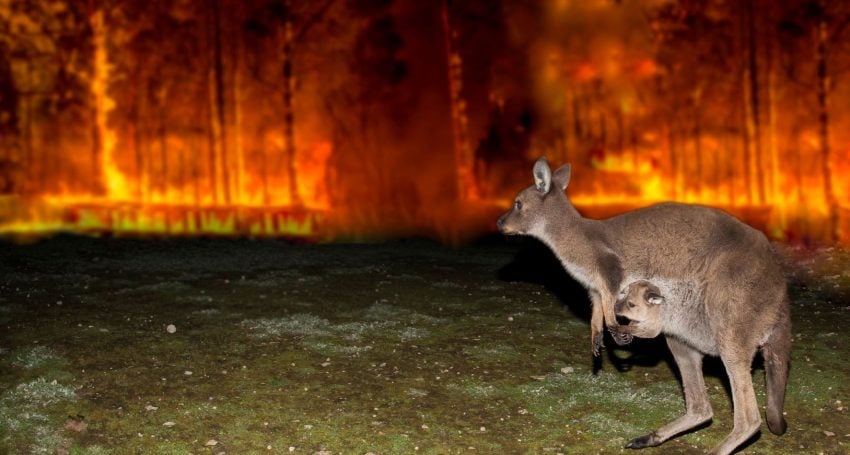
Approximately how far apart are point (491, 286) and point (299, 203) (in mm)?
5442

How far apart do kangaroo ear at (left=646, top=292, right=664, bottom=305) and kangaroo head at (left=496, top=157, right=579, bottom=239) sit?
1072 millimetres

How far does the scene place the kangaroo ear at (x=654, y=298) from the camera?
467 centimetres

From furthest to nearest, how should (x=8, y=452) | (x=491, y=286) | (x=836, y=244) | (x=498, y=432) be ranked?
(x=836, y=244)
(x=491, y=286)
(x=498, y=432)
(x=8, y=452)

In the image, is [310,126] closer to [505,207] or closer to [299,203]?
[299,203]

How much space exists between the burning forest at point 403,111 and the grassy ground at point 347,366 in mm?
3803

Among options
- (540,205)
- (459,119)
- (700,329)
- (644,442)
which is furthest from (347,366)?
(459,119)

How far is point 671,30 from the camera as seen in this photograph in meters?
13.6

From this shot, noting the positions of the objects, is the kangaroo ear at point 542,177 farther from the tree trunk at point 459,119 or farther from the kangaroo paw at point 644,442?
the tree trunk at point 459,119

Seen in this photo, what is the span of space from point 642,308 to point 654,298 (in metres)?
0.10

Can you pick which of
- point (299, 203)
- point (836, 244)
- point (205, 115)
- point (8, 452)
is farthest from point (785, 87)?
point (8, 452)

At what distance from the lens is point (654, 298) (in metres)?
4.68

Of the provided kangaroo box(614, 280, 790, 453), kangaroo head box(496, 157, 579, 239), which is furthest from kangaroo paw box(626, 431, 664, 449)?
kangaroo head box(496, 157, 579, 239)

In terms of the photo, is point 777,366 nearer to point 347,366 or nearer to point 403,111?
point 347,366

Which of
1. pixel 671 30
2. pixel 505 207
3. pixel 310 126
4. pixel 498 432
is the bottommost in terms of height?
pixel 498 432
